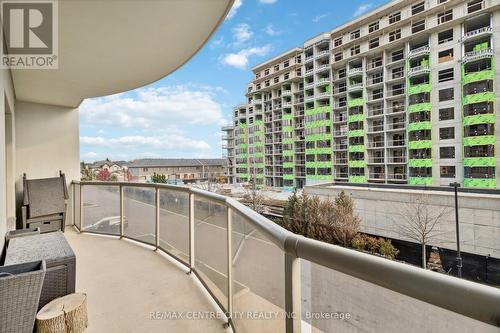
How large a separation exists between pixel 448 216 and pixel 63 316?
1175 cm

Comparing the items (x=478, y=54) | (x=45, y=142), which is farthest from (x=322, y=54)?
(x=45, y=142)

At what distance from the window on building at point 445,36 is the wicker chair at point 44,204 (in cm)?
2373

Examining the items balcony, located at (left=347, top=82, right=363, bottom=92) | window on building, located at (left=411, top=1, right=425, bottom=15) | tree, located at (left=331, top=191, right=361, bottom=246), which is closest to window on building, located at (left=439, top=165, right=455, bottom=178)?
balcony, located at (left=347, top=82, right=363, bottom=92)

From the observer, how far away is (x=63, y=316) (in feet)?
5.42

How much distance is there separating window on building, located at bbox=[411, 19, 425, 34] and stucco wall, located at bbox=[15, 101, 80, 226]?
75.1 feet

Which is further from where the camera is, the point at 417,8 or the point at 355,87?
the point at 355,87

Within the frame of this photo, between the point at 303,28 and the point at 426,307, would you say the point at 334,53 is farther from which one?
the point at 426,307

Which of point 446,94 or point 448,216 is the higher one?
point 446,94

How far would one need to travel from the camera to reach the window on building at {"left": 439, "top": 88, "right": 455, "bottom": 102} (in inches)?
689

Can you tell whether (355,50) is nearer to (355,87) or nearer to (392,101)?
(355,87)

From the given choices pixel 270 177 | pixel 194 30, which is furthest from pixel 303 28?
pixel 194 30

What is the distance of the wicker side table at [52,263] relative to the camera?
1728 millimetres

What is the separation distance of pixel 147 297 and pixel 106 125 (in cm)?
2621

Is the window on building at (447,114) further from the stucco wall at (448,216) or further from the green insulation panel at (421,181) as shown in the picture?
the stucco wall at (448,216)
